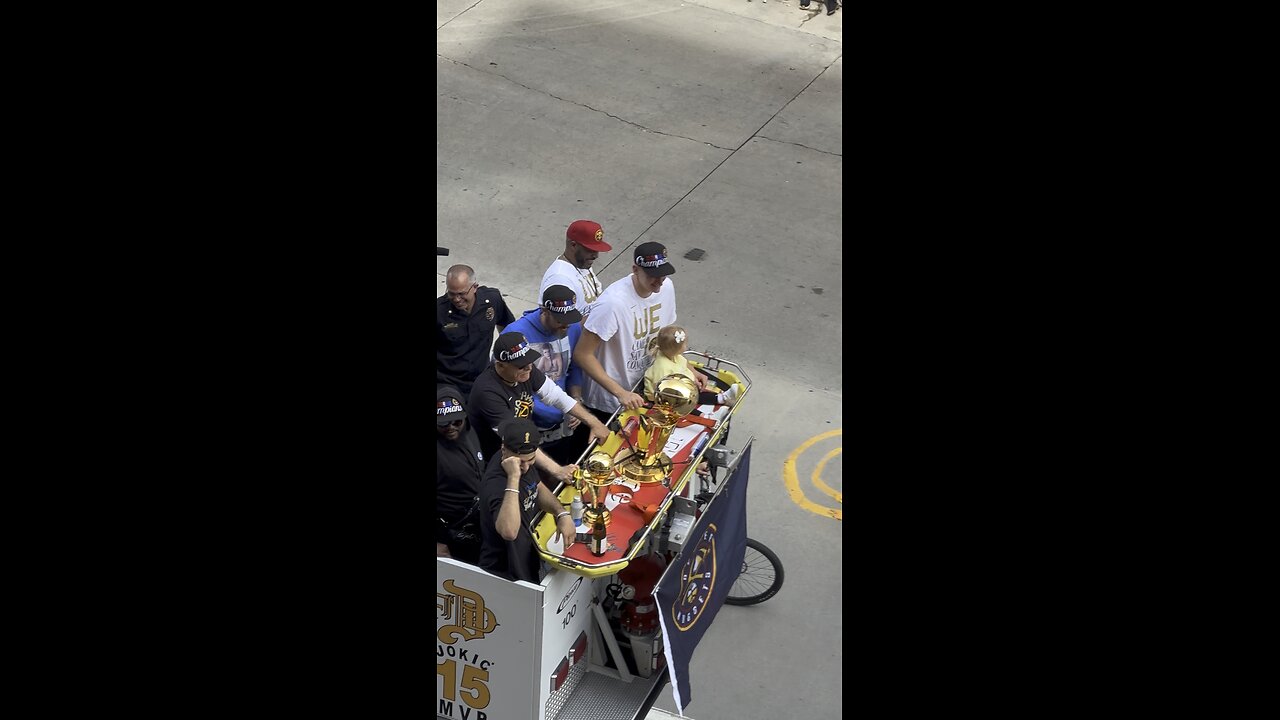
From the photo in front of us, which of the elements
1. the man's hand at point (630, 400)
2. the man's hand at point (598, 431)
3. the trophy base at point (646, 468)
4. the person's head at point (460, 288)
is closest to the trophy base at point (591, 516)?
the trophy base at point (646, 468)

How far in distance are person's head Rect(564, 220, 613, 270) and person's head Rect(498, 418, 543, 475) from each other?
1.68 metres

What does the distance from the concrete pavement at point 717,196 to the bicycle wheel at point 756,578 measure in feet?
0.25

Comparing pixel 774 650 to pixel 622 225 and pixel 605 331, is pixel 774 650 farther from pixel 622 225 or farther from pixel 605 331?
pixel 622 225

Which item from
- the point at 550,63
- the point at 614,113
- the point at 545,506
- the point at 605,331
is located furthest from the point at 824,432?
the point at 550,63

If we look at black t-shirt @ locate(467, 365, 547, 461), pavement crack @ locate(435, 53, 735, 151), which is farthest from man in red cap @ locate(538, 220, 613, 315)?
pavement crack @ locate(435, 53, 735, 151)

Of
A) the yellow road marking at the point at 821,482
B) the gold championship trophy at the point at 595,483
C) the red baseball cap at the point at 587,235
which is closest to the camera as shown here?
the gold championship trophy at the point at 595,483

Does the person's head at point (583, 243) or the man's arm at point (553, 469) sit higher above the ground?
the person's head at point (583, 243)

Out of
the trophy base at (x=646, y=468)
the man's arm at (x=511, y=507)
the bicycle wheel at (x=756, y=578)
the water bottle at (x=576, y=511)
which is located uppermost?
the man's arm at (x=511, y=507)

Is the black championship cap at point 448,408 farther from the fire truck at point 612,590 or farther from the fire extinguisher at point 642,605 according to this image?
the fire extinguisher at point 642,605

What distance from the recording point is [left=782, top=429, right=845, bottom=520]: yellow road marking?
9078 millimetres

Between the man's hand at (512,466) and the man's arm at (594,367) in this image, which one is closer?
the man's hand at (512,466)

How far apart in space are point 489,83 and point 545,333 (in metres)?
7.53

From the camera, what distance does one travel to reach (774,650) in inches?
313

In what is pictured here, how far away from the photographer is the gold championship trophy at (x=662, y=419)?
683 centimetres
